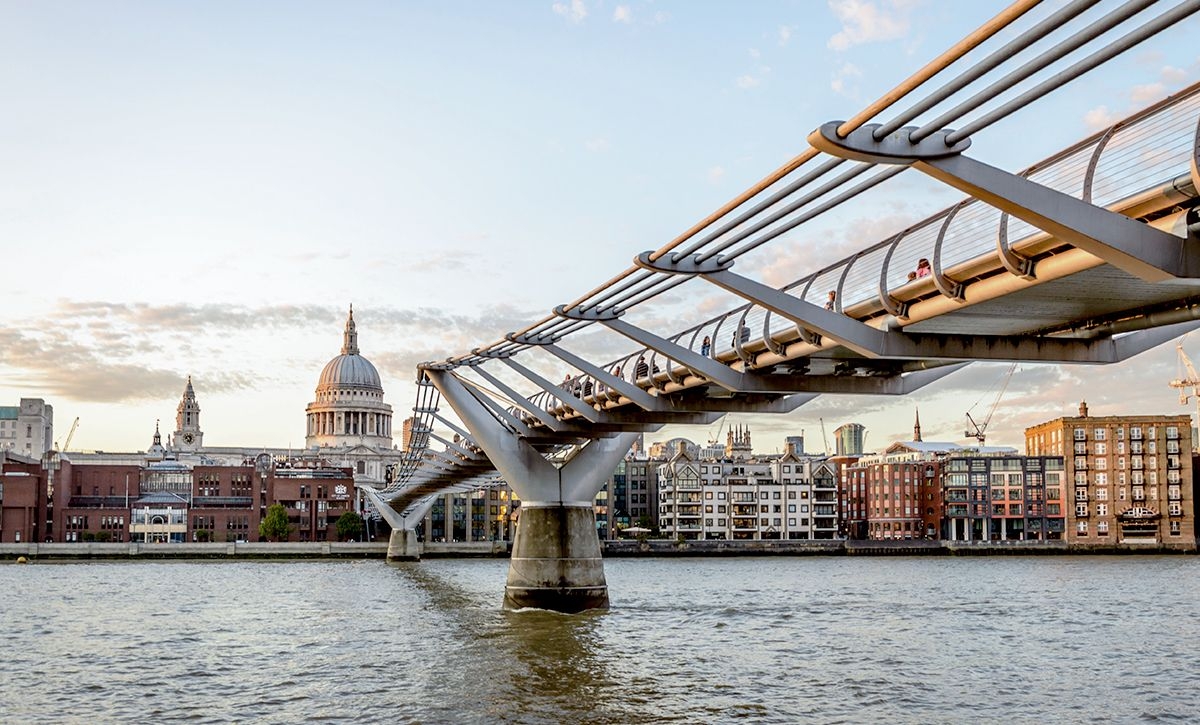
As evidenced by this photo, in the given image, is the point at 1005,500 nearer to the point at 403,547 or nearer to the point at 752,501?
the point at 752,501

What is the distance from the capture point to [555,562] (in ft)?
127

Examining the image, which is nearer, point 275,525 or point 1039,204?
point 1039,204

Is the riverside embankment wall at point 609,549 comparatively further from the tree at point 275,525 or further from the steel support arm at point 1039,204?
the steel support arm at point 1039,204

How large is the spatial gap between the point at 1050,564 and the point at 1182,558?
1816 centimetres

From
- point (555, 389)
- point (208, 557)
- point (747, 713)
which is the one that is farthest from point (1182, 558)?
point (747, 713)

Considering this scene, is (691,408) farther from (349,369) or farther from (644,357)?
(349,369)

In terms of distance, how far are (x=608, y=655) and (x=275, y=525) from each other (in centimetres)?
9584

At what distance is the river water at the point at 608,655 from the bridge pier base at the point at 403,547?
115 feet

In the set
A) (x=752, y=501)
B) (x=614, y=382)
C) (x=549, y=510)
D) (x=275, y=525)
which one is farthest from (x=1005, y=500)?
(x=614, y=382)

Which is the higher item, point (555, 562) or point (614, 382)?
point (614, 382)

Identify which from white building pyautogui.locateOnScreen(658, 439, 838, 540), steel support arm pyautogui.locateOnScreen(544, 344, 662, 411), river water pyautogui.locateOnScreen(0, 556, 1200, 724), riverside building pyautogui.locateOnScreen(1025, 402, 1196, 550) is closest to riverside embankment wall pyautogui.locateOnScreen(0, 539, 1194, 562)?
riverside building pyautogui.locateOnScreen(1025, 402, 1196, 550)

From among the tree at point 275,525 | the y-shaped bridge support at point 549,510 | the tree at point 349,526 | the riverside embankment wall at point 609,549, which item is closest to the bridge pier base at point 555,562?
the y-shaped bridge support at point 549,510

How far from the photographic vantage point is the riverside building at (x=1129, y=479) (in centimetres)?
12000

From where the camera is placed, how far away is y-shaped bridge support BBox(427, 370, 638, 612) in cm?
3875
